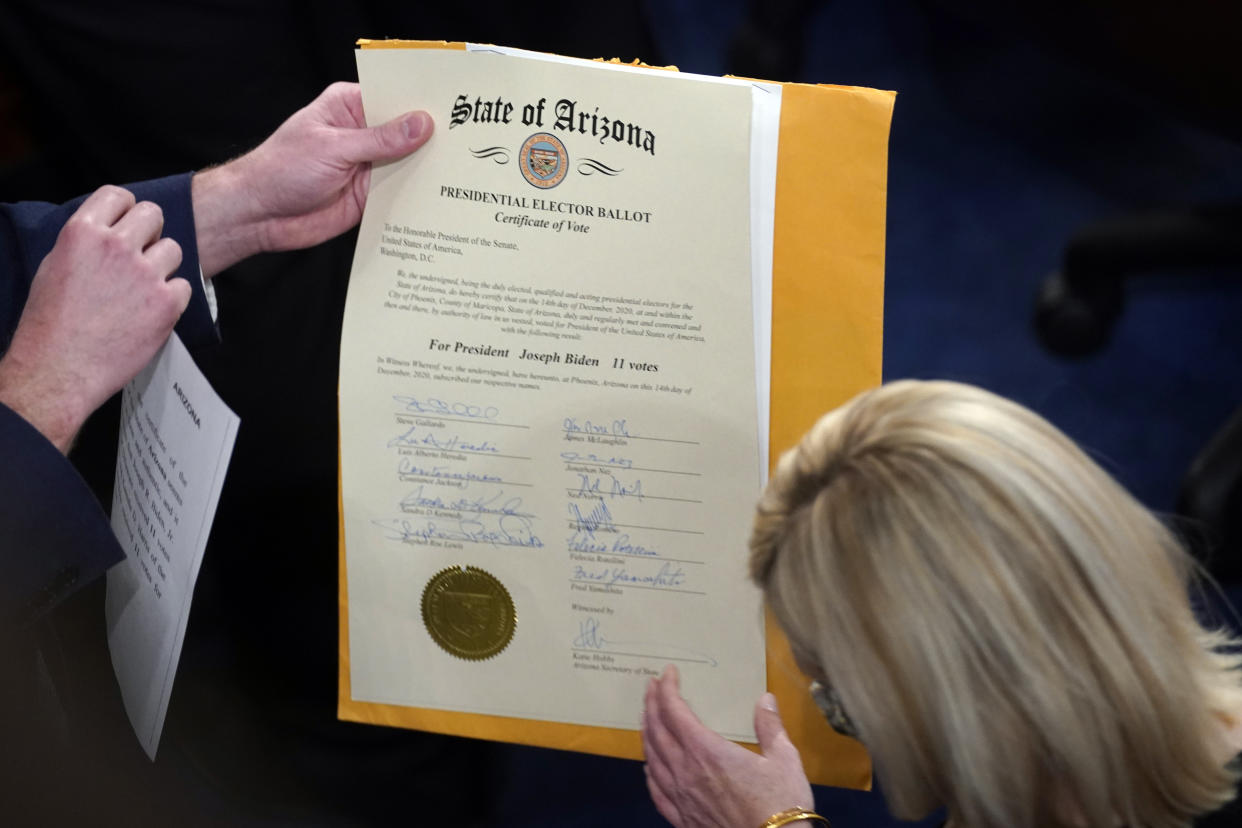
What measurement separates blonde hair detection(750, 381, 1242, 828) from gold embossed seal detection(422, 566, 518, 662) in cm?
28

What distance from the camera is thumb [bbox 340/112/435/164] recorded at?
0.91m

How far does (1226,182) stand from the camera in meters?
2.46

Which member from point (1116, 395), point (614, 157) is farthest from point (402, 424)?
point (1116, 395)

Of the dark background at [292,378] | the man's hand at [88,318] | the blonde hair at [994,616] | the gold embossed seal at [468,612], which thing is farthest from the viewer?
the dark background at [292,378]

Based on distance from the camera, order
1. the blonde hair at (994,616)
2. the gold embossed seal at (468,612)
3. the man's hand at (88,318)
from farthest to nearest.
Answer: the gold embossed seal at (468,612), the man's hand at (88,318), the blonde hair at (994,616)

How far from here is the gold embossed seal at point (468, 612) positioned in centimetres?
98

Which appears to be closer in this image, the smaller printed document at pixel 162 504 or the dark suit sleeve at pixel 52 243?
the smaller printed document at pixel 162 504

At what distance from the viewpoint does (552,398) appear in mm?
947
